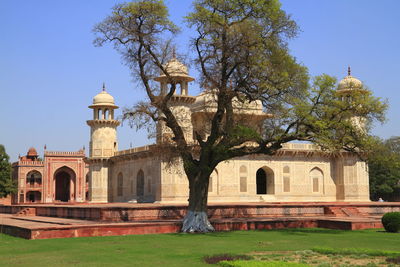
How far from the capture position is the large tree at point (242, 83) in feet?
58.8

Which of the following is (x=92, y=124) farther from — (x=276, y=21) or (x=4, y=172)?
(x=276, y=21)

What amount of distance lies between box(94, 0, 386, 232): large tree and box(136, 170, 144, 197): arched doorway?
18211mm

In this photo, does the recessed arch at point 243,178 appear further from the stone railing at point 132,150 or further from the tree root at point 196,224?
the tree root at point 196,224

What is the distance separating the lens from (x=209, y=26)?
59.3 feet

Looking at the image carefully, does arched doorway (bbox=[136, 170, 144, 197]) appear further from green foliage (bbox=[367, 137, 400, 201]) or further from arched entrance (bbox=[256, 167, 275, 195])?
green foliage (bbox=[367, 137, 400, 201])

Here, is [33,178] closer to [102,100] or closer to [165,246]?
[102,100]

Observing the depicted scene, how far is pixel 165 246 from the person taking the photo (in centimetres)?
1367

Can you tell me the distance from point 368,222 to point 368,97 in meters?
4.54

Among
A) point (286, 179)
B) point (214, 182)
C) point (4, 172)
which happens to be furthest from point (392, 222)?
point (4, 172)

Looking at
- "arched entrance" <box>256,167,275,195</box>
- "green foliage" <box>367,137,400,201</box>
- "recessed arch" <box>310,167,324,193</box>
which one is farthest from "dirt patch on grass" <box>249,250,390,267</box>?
"green foliage" <box>367,137,400,201</box>

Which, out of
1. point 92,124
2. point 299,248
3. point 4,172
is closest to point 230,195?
point 92,124

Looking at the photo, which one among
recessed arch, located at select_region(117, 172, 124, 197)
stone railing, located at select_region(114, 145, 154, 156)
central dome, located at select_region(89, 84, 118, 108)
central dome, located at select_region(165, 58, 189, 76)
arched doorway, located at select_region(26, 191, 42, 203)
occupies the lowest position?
arched doorway, located at select_region(26, 191, 42, 203)

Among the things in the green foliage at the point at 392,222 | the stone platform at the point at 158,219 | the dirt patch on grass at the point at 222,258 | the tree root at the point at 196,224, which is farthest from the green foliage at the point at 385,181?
the dirt patch on grass at the point at 222,258

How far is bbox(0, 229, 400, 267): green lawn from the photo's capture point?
11.0 metres
